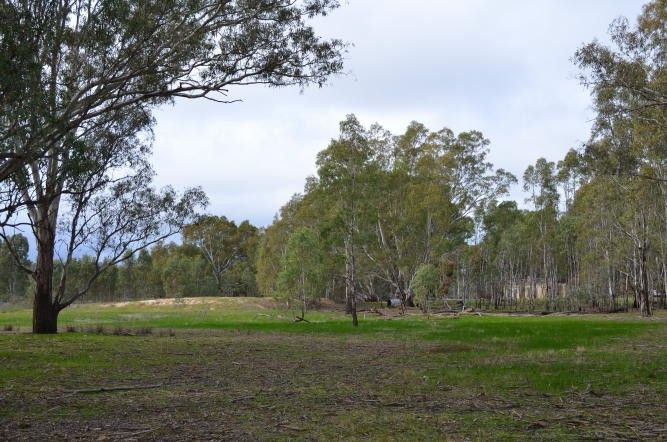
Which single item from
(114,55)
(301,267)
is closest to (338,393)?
(114,55)

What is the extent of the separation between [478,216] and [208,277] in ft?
158

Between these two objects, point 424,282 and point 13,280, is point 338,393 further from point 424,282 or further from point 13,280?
point 13,280

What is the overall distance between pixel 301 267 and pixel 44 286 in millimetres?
16144

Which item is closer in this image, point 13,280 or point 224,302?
point 224,302

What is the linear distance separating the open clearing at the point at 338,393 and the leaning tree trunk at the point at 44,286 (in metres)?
8.13

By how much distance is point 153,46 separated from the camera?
1616 cm

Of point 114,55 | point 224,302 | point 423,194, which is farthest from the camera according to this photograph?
point 224,302

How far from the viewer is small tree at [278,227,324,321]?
3684 centimetres

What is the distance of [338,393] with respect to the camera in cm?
891

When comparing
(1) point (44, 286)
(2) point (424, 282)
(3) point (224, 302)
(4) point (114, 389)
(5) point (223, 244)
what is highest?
(5) point (223, 244)

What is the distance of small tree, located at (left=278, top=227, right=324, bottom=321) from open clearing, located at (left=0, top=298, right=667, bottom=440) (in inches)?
784

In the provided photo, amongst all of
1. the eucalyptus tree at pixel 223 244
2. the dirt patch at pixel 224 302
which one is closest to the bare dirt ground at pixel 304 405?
the dirt patch at pixel 224 302

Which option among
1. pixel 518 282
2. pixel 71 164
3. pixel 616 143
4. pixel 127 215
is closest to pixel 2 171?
pixel 71 164

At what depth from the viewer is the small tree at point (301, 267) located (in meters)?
36.8
